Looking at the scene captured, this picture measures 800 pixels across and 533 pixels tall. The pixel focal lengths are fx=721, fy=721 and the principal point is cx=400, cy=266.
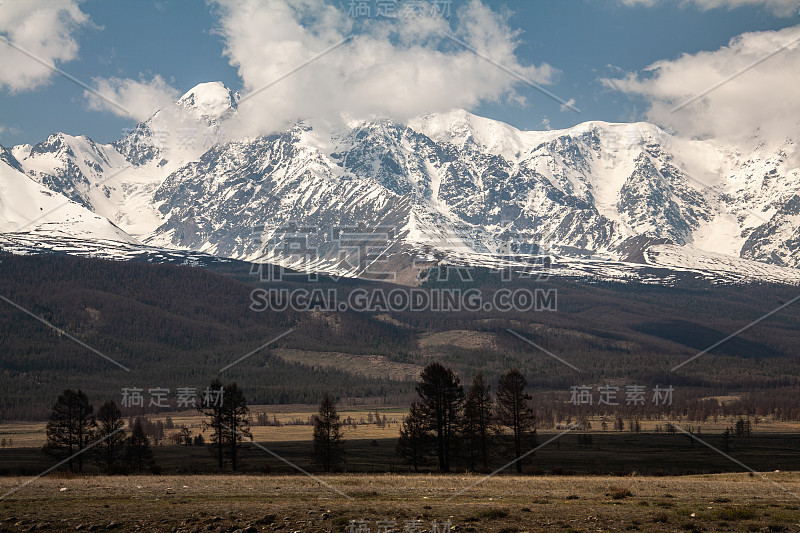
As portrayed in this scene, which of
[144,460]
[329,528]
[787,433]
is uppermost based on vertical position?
[329,528]

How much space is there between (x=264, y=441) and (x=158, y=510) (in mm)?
131935

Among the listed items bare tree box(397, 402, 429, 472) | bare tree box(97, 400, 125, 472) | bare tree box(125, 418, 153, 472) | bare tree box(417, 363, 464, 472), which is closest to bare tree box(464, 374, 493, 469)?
bare tree box(417, 363, 464, 472)

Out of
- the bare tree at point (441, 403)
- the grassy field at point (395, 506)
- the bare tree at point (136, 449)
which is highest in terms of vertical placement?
the bare tree at point (441, 403)

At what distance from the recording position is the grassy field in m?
27.9

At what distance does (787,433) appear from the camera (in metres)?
192

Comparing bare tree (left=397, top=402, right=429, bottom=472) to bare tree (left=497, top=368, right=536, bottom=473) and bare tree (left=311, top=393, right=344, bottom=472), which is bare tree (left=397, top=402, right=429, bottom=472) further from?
bare tree (left=497, top=368, right=536, bottom=473)

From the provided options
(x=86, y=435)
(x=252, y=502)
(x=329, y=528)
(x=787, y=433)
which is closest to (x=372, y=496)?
(x=252, y=502)

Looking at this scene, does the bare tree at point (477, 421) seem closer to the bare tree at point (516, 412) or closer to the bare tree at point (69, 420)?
the bare tree at point (516, 412)

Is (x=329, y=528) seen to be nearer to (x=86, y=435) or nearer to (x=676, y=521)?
(x=676, y=521)

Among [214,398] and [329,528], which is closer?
[329,528]

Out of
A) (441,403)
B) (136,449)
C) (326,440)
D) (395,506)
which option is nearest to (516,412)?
(441,403)

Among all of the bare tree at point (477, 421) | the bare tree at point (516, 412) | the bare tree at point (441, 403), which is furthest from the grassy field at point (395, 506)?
the bare tree at point (516, 412)

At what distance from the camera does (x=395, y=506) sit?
31.2 m

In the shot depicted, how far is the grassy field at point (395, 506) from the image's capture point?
2788cm
